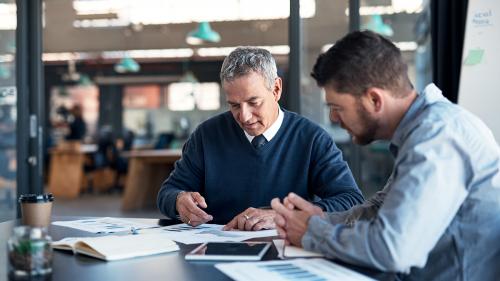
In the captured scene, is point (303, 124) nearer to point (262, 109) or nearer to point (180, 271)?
point (262, 109)

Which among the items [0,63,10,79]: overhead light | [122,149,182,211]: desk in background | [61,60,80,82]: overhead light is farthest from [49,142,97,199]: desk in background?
[0,63,10,79]: overhead light

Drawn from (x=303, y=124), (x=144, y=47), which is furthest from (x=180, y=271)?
(x=144, y=47)

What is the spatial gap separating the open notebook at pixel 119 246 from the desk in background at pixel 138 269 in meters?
0.02

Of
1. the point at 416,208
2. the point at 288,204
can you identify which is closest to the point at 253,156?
the point at 288,204

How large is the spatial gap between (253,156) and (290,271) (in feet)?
3.51

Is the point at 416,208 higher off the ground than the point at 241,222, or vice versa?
the point at 416,208

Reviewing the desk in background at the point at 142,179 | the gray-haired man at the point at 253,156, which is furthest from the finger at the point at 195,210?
the desk in background at the point at 142,179

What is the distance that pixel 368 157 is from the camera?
6230 mm

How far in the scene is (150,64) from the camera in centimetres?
1559

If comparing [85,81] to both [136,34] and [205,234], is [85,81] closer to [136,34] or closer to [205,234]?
[136,34]

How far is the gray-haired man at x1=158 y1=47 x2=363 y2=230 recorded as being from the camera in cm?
221

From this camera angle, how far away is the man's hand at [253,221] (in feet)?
6.22

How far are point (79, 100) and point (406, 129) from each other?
1615 cm

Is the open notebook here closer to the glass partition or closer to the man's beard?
the man's beard
